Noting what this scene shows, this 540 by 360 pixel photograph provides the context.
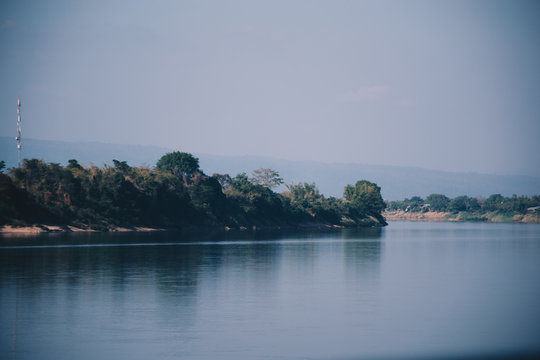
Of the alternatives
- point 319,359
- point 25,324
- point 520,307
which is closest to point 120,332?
point 25,324

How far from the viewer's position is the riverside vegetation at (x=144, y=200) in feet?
287

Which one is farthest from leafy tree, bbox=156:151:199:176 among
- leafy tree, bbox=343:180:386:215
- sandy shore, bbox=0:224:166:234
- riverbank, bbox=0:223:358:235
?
leafy tree, bbox=343:180:386:215

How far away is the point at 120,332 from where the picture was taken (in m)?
20.0

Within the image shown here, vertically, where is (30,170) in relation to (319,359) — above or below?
above

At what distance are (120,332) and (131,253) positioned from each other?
31.9 meters

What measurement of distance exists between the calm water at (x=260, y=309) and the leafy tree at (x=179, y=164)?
8294 centimetres

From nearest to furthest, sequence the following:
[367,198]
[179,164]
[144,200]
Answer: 1. [144,200]
2. [179,164]
3. [367,198]

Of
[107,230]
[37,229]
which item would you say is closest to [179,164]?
[107,230]

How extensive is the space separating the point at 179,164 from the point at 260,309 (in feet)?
343

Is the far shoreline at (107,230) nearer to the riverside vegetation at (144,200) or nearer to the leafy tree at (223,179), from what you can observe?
the riverside vegetation at (144,200)

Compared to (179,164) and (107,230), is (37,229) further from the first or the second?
(179,164)

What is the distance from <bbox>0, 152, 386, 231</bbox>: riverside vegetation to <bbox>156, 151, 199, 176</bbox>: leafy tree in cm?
19

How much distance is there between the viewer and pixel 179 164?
128 metres

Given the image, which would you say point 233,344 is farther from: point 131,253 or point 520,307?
point 131,253
